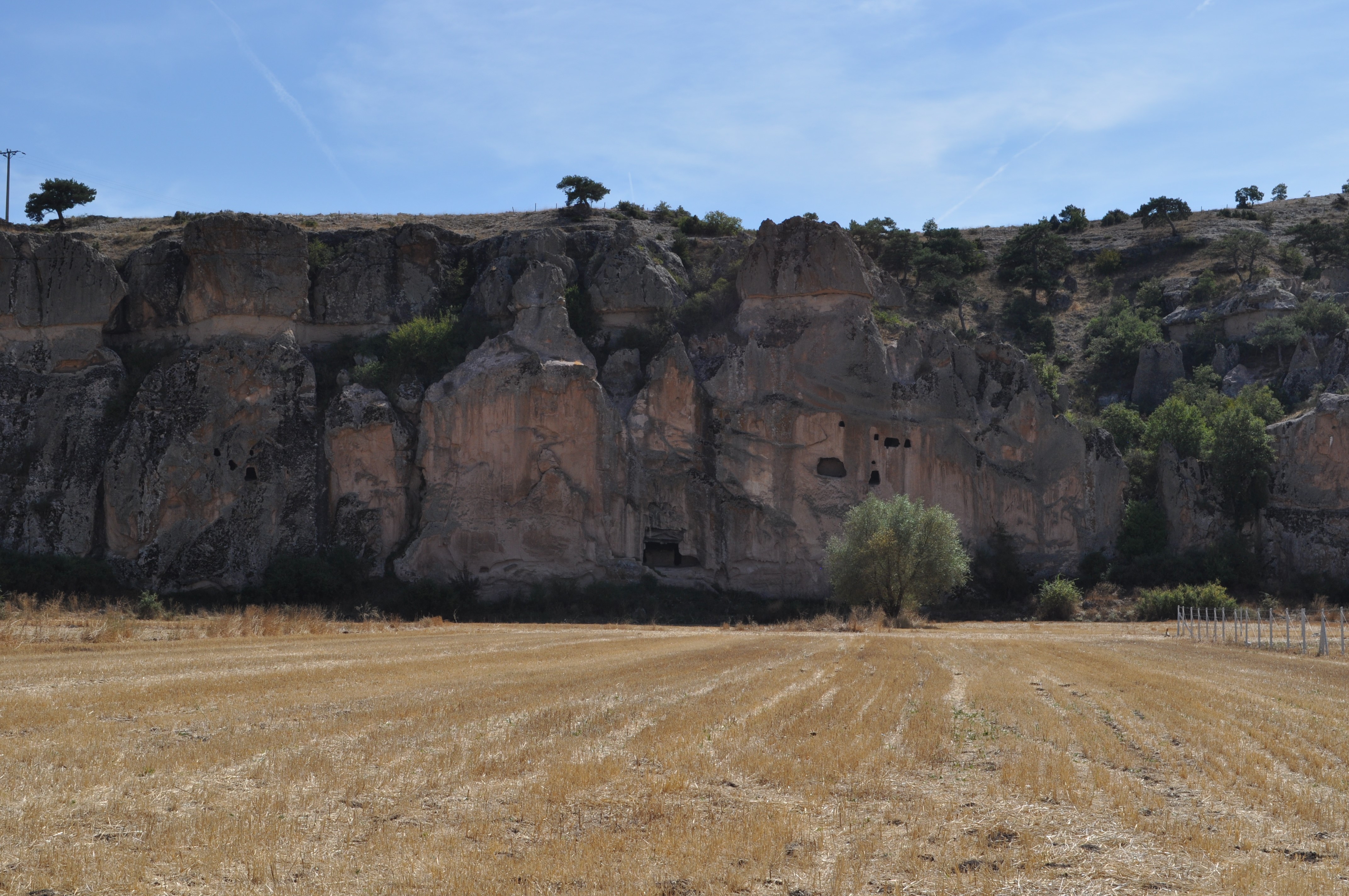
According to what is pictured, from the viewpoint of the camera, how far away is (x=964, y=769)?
11070mm

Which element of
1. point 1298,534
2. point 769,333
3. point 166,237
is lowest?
point 1298,534

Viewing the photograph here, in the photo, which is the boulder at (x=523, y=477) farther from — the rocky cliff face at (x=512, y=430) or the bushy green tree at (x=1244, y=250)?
the bushy green tree at (x=1244, y=250)

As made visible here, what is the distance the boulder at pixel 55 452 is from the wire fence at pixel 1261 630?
139 ft

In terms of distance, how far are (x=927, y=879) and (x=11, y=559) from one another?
46377 mm

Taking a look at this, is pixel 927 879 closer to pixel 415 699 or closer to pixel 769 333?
pixel 415 699

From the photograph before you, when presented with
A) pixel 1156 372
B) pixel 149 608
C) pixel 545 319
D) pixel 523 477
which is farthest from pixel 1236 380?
pixel 149 608

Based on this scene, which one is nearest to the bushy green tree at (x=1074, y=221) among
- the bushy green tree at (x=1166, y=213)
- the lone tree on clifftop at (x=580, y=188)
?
the bushy green tree at (x=1166, y=213)

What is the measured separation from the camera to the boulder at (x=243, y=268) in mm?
50000

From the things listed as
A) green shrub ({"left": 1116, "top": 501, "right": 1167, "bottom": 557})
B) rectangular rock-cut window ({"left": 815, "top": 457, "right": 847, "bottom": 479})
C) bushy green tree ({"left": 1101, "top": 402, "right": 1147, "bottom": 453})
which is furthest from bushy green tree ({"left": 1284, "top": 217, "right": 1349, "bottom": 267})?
rectangular rock-cut window ({"left": 815, "top": 457, "right": 847, "bottom": 479})

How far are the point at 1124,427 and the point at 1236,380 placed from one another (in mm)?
10304

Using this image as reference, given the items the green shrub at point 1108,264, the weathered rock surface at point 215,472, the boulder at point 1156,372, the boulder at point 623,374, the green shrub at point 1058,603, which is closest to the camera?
the weathered rock surface at point 215,472

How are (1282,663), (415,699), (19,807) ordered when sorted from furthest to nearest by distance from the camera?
(1282,663), (415,699), (19,807)

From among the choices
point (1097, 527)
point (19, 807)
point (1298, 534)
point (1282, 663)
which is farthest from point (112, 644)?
point (1298, 534)

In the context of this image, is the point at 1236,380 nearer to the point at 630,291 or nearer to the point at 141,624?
the point at 630,291
